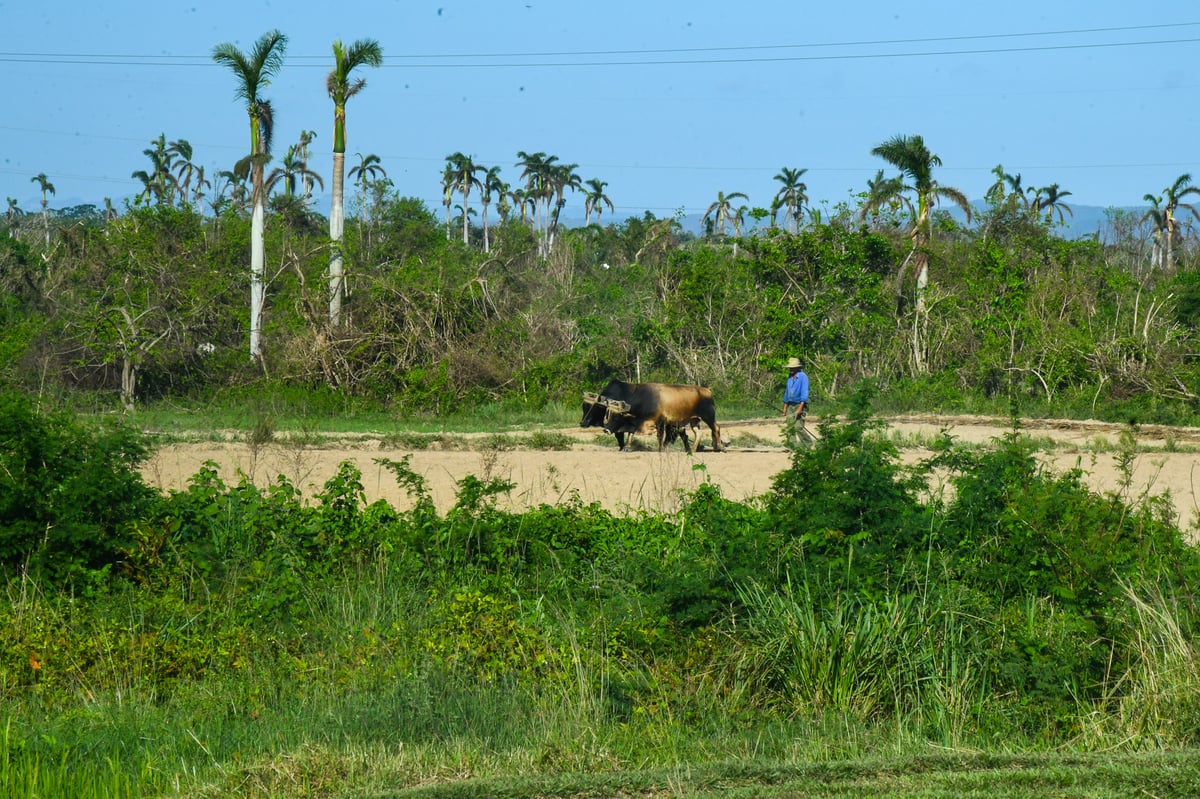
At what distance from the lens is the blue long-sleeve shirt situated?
1877cm

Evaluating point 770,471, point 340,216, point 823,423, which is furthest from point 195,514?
point 340,216

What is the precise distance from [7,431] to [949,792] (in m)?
7.47

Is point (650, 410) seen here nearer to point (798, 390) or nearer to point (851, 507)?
point (798, 390)

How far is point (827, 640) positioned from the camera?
705cm

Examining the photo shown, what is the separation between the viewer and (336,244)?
28.4 metres

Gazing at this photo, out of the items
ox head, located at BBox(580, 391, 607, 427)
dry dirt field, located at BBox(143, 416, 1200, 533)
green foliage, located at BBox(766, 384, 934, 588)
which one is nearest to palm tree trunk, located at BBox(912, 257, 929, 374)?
dry dirt field, located at BBox(143, 416, 1200, 533)

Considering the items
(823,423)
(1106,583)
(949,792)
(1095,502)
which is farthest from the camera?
(823,423)

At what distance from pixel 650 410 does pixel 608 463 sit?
2.09 metres

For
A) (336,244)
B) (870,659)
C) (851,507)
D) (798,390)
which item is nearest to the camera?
(870,659)

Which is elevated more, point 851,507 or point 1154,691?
point 851,507

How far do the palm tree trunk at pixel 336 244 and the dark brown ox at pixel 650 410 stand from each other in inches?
407

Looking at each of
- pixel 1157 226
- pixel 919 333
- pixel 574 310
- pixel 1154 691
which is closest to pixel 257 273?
pixel 574 310

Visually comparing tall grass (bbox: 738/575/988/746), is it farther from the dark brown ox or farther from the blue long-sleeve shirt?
the dark brown ox

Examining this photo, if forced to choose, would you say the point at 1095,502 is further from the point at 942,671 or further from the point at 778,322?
the point at 778,322
